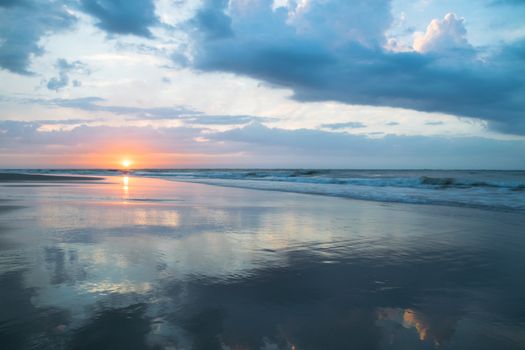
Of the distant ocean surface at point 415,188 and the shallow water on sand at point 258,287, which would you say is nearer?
the shallow water on sand at point 258,287

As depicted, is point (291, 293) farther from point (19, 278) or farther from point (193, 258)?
point (19, 278)

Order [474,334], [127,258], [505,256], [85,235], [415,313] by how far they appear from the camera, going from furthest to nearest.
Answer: [85,235] < [505,256] < [127,258] < [415,313] < [474,334]

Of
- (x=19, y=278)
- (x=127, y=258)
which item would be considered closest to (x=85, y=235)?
(x=127, y=258)

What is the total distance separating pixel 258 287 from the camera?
4.62 m

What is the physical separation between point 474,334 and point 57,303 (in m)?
4.46

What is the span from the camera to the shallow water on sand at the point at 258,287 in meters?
3.33

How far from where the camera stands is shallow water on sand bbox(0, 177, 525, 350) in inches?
131

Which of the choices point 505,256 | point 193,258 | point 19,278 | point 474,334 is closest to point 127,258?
point 193,258

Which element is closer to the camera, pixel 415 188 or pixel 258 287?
pixel 258 287

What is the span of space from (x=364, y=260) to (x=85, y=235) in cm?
590

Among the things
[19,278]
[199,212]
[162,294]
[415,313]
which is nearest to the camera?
[415,313]

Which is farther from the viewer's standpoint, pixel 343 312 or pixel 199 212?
pixel 199 212

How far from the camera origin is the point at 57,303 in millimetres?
3957

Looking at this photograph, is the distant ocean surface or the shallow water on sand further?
the distant ocean surface
